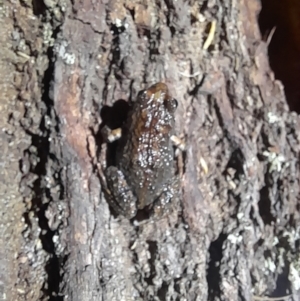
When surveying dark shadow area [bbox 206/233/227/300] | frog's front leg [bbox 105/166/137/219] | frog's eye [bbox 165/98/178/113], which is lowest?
dark shadow area [bbox 206/233/227/300]

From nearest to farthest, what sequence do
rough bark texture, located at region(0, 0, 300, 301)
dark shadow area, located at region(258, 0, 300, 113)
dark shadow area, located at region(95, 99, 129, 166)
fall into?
rough bark texture, located at region(0, 0, 300, 301), dark shadow area, located at region(95, 99, 129, 166), dark shadow area, located at region(258, 0, 300, 113)

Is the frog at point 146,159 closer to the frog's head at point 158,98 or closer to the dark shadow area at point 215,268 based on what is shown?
the frog's head at point 158,98

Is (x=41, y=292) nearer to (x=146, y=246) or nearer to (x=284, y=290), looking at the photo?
(x=146, y=246)

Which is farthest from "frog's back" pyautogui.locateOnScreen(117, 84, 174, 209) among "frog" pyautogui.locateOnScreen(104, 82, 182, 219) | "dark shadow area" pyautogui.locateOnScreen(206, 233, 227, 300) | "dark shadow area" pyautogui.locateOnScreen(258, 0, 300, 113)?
"dark shadow area" pyautogui.locateOnScreen(258, 0, 300, 113)

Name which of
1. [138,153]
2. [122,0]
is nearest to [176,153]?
[138,153]

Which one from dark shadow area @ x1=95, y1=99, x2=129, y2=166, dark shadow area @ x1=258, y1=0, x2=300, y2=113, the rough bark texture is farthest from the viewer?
dark shadow area @ x1=258, y1=0, x2=300, y2=113

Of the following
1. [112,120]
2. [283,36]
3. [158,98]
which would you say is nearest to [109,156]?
[112,120]

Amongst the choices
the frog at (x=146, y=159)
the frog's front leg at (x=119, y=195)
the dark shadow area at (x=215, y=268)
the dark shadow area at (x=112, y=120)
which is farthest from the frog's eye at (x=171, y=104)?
the dark shadow area at (x=215, y=268)

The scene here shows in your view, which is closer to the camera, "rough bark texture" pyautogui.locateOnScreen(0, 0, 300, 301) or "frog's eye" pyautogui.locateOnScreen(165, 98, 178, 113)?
"rough bark texture" pyautogui.locateOnScreen(0, 0, 300, 301)

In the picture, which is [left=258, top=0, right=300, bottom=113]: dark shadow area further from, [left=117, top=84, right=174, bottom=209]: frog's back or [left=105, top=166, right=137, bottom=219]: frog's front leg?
[left=105, top=166, right=137, bottom=219]: frog's front leg
